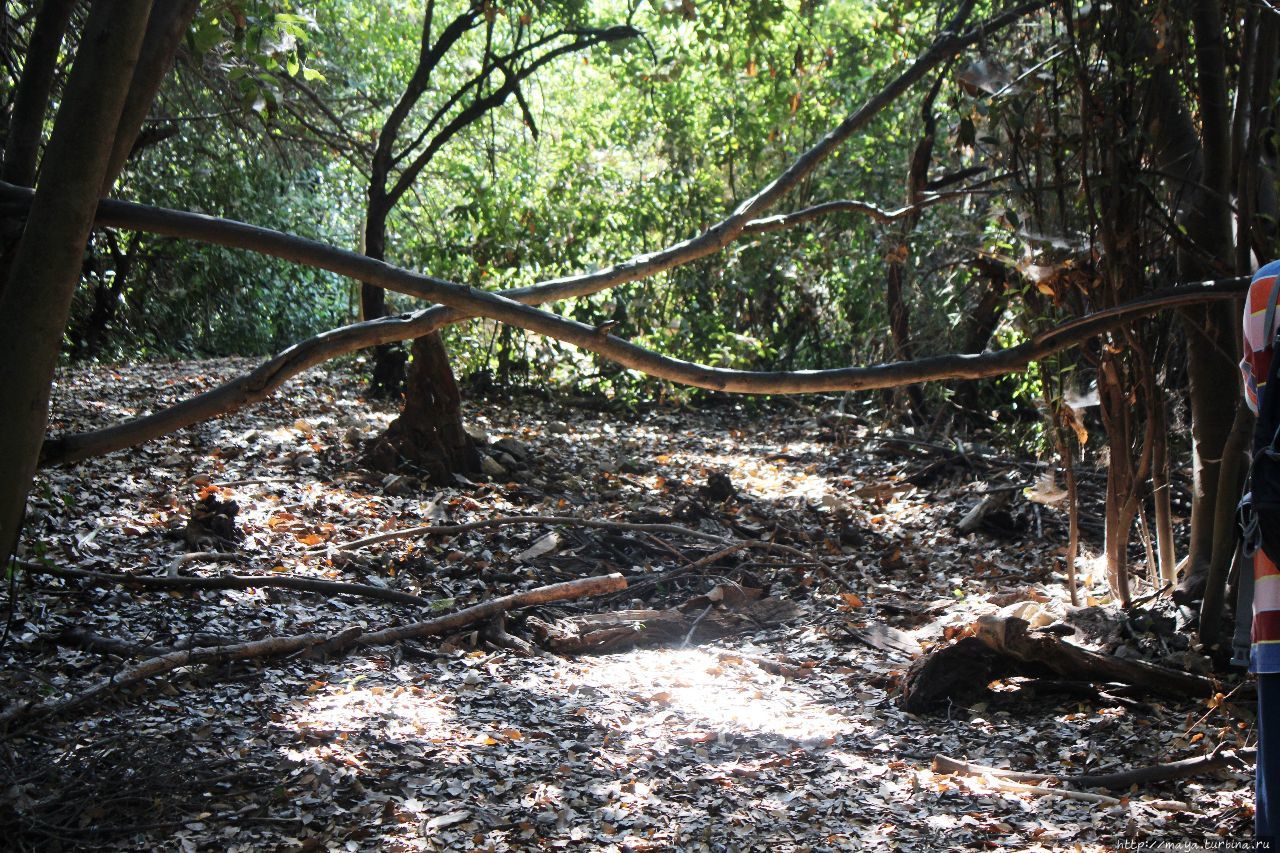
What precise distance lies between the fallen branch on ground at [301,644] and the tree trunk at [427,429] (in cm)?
209

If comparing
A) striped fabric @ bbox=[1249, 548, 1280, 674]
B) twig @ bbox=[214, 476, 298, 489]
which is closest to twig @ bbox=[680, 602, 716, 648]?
twig @ bbox=[214, 476, 298, 489]

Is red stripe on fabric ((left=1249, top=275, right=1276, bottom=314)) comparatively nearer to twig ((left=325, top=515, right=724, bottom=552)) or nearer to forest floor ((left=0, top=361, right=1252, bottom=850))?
forest floor ((left=0, top=361, right=1252, bottom=850))

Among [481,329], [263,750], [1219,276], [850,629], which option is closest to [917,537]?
[850,629]

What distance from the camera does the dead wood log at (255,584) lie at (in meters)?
4.41

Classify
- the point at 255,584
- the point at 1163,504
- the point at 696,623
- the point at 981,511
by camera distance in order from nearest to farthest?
the point at 255,584 → the point at 1163,504 → the point at 696,623 → the point at 981,511

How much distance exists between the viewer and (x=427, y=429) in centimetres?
713

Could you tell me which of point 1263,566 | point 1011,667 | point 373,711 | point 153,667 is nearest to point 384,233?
point 153,667

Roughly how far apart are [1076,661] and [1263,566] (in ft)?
7.06

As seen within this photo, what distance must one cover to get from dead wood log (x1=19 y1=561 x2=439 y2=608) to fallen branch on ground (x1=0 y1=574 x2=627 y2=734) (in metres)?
0.30

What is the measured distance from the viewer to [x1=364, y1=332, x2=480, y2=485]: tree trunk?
23.0 ft

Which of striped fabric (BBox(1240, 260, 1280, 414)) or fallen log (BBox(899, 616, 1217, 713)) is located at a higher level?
striped fabric (BBox(1240, 260, 1280, 414))

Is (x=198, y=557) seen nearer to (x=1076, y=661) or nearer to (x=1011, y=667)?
(x=1011, y=667)

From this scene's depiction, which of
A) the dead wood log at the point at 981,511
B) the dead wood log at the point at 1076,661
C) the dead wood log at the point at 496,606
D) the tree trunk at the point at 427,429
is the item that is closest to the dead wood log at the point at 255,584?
the dead wood log at the point at 496,606

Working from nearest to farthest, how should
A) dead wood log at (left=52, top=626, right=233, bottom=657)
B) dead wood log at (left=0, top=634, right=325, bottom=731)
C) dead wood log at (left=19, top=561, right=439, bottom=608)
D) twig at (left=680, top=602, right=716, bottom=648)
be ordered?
dead wood log at (left=0, top=634, right=325, bottom=731)
dead wood log at (left=52, top=626, right=233, bottom=657)
dead wood log at (left=19, top=561, right=439, bottom=608)
twig at (left=680, top=602, right=716, bottom=648)
